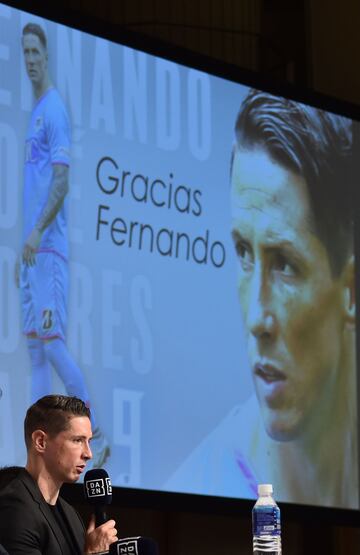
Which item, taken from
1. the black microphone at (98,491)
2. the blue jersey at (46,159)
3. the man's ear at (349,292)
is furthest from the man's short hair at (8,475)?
the man's ear at (349,292)

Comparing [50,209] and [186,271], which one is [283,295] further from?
[50,209]

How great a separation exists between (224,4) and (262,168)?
1083 mm

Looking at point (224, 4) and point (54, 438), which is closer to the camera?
point (54, 438)

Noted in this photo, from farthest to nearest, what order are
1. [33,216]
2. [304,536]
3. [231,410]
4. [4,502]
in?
[304,536] → [231,410] → [33,216] → [4,502]

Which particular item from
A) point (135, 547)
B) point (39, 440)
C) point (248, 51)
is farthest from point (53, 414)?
point (248, 51)

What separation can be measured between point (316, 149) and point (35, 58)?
1356 mm

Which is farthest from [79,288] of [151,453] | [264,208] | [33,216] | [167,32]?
[167,32]

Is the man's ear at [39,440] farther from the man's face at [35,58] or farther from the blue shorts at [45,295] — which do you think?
the man's face at [35,58]

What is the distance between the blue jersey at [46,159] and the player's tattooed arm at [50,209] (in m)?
0.01

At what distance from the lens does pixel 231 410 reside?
4.88 m

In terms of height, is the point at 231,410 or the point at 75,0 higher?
the point at 75,0

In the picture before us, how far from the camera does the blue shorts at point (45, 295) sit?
14.1ft

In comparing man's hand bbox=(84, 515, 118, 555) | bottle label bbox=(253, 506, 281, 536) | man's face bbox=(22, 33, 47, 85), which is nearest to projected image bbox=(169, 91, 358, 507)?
man's face bbox=(22, 33, 47, 85)

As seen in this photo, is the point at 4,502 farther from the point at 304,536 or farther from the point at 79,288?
the point at 304,536
